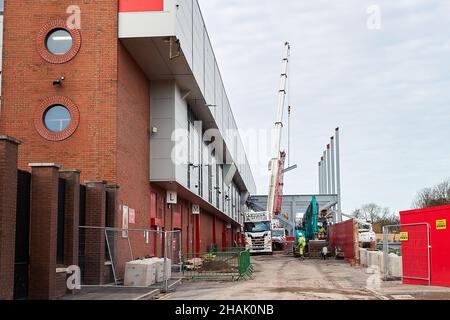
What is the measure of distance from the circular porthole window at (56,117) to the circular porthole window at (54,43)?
5.89ft

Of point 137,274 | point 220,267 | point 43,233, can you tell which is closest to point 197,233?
point 220,267

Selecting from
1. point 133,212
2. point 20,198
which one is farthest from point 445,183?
point 20,198

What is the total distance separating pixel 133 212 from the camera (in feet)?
84.5

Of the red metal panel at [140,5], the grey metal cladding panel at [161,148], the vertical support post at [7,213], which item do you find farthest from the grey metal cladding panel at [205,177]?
the vertical support post at [7,213]

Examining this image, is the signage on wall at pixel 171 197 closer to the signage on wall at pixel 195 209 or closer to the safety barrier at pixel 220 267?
the safety barrier at pixel 220 267

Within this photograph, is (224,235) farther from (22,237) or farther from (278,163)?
(22,237)

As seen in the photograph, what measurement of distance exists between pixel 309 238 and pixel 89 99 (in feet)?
112

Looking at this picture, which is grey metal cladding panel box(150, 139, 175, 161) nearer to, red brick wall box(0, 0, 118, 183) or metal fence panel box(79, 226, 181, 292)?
red brick wall box(0, 0, 118, 183)

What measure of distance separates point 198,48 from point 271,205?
38.5 meters

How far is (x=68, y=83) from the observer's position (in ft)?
76.6

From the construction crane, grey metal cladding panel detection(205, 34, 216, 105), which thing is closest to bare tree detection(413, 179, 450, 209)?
the construction crane

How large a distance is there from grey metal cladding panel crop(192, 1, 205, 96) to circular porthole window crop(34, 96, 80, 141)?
319 inches

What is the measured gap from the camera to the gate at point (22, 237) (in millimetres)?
15914

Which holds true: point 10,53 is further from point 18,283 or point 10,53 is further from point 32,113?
point 18,283
